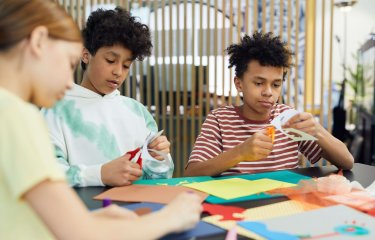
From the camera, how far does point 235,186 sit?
4.28ft

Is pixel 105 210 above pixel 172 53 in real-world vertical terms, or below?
below

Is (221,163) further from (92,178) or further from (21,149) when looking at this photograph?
(21,149)

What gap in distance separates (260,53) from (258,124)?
314 millimetres

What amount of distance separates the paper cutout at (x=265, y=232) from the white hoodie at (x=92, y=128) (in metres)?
0.68

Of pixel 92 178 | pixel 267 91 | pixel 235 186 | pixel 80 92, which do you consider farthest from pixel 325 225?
pixel 80 92

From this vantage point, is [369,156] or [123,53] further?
[369,156]

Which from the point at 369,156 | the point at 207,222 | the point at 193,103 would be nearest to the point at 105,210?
the point at 207,222

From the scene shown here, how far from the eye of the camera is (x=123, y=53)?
5.39 ft

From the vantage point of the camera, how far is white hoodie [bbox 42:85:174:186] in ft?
5.17

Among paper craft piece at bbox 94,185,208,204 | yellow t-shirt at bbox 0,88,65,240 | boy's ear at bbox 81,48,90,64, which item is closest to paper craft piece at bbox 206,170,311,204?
paper craft piece at bbox 94,185,208,204

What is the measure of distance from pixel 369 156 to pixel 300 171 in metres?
3.26

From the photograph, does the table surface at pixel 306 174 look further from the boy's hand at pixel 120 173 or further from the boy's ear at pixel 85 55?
the boy's ear at pixel 85 55

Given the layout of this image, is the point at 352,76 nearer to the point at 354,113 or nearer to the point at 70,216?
the point at 354,113

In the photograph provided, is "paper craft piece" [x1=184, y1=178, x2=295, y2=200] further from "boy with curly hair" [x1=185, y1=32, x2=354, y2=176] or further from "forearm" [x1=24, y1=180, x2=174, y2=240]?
"forearm" [x1=24, y1=180, x2=174, y2=240]
